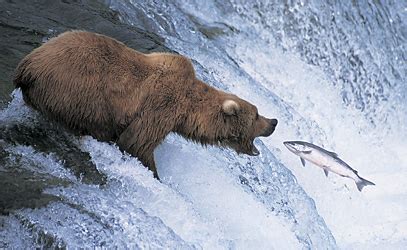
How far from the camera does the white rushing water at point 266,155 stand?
3643 mm

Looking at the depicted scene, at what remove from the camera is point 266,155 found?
5.27m

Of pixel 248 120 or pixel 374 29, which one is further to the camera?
pixel 374 29

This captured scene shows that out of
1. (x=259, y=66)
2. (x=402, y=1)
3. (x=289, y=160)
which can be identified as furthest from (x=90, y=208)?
(x=402, y=1)

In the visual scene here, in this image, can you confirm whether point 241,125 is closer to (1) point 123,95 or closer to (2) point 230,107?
(2) point 230,107

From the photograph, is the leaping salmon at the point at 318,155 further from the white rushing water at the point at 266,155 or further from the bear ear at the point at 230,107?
the bear ear at the point at 230,107

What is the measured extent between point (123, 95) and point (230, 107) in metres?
0.59

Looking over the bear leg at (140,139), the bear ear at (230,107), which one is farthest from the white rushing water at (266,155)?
the bear ear at (230,107)

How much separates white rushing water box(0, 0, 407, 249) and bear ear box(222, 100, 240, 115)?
0.47 meters

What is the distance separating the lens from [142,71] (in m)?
4.37

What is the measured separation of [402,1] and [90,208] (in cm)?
597

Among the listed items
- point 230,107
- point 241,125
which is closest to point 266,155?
point 241,125

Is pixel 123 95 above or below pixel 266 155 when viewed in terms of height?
above

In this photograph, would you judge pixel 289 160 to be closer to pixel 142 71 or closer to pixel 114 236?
pixel 142 71

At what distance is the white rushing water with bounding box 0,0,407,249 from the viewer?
3643 mm
